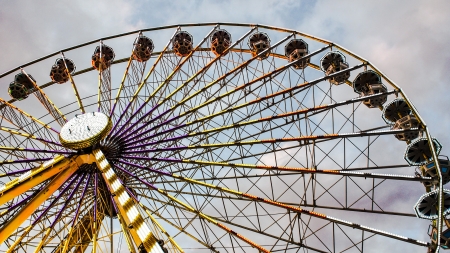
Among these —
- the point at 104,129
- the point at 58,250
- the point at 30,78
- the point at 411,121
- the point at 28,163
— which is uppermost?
the point at 30,78

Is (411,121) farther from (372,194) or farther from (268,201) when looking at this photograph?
(268,201)

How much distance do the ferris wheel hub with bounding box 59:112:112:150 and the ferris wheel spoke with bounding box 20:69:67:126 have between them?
2.35 m

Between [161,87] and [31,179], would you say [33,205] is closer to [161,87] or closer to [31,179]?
[31,179]

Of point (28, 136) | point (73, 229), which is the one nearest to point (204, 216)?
point (73, 229)

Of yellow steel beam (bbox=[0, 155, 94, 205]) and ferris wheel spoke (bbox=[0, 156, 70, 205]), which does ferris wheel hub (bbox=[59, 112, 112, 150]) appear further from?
ferris wheel spoke (bbox=[0, 156, 70, 205])

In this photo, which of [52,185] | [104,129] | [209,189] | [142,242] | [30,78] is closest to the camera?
[142,242]

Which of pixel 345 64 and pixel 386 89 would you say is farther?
pixel 345 64

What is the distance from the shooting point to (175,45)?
882 inches

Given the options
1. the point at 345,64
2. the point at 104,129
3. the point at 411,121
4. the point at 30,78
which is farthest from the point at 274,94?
the point at 30,78

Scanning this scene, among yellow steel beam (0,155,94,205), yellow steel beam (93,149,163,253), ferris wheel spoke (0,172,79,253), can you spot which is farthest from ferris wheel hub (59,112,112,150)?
yellow steel beam (93,149,163,253)

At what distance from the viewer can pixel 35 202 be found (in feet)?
45.6

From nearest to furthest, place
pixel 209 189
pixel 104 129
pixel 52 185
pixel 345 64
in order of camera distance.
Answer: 1. pixel 52 185
2. pixel 104 129
3. pixel 209 189
4. pixel 345 64

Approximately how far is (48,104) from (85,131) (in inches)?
227

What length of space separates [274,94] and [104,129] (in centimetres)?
797
